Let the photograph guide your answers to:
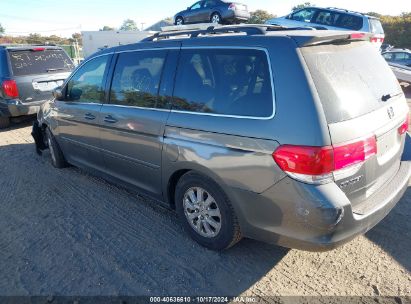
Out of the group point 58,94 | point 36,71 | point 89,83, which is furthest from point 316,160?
point 36,71

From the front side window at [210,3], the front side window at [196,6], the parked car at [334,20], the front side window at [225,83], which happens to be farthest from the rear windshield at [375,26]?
the front side window at [225,83]

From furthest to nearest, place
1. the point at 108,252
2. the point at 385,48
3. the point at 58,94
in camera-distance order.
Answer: the point at 385,48 < the point at 58,94 < the point at 108,252

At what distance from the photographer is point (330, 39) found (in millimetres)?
2465

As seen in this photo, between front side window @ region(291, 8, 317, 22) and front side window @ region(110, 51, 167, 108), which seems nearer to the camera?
front side window @ region(110, 51, 167, 108)

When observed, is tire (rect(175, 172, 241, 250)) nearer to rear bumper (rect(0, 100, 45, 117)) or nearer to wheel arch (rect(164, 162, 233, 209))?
wheel arch (rect(164, 162, 233, 209))

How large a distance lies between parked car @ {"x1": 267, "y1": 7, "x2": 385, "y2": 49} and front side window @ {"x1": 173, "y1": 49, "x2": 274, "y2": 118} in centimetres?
948

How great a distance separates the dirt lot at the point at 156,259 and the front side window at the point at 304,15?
1050cm

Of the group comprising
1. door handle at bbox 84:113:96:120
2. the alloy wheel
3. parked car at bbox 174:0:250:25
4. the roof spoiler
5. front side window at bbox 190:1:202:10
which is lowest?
the alloy wheel

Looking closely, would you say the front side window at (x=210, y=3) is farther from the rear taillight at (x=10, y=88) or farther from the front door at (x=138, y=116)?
the front door at (x=138, y=116)

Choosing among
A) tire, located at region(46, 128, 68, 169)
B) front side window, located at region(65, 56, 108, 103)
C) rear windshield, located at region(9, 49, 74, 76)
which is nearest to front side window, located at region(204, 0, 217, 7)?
rear windshield, located at region(9, 49, 74, 76)

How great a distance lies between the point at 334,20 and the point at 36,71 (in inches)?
389

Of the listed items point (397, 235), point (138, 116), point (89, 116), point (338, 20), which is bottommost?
point (397, 235)

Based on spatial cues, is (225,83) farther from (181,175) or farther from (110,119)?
(110,119)

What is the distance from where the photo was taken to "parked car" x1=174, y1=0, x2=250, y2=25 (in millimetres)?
14430
